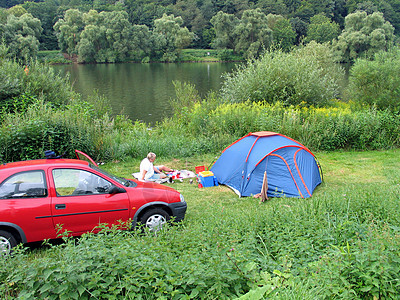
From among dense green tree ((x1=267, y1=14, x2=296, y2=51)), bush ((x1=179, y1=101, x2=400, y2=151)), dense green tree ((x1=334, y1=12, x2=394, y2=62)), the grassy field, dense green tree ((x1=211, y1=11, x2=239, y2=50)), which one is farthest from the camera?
dense green tree ((x1=267, y1=14, x2=296, y2=51))

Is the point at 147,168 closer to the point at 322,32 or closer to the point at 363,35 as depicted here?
the point at 363,35

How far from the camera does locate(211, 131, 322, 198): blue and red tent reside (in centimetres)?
953

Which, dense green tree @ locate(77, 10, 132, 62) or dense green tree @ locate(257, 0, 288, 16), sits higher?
dense green tree @ locate(257, 0, 288, 16)

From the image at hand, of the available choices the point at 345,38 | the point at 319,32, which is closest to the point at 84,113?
the point at 345,38

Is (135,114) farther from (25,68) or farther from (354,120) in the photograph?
(354,120)

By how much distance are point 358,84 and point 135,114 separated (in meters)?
16.4

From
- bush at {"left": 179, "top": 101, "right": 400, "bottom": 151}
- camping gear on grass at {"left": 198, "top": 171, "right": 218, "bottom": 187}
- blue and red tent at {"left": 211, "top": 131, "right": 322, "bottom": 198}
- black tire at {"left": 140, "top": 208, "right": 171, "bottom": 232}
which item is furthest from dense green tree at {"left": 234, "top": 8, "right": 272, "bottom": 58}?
black tire at {"left": 140, "top": 208, "right": 171, "bottom": 232}

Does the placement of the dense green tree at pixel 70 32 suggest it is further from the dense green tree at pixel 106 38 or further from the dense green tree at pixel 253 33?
the dense green tree at pixel 253 33

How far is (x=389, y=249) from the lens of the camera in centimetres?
418

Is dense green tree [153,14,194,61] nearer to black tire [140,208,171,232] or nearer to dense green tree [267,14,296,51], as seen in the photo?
dense green tree [267,14,296,51]

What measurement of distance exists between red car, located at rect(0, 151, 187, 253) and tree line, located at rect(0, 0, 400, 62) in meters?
32.8

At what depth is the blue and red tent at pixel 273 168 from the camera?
375 inches

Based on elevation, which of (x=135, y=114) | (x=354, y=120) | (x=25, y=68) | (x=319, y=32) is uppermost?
(x=319, y=32)

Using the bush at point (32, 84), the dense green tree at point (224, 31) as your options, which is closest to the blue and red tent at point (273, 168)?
the bush at point (32, 84)
